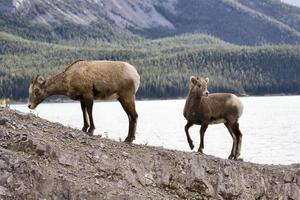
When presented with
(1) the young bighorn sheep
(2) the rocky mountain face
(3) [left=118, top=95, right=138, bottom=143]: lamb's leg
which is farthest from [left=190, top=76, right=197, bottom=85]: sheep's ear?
(3) [left=118, top=95, right=138, bottom=143]: lamb's leg

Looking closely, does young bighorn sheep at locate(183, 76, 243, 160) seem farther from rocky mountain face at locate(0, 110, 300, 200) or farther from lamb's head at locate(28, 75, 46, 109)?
lamb's head at locate(28, 75, 46, 109)

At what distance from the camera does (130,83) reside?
15.5 meters

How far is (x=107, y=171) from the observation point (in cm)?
1393

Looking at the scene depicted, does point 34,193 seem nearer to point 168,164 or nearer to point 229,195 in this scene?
point 168,164

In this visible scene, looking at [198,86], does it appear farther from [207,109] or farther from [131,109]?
[131,109]

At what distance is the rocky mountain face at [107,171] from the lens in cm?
1270

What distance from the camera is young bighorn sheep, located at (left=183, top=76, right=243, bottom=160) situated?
1819cm

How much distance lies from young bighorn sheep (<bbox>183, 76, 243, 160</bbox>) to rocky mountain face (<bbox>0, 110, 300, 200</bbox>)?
6.20ft

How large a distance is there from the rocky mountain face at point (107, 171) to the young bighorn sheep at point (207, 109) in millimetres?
1889

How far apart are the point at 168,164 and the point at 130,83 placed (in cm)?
196

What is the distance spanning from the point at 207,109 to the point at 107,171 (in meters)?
5.02

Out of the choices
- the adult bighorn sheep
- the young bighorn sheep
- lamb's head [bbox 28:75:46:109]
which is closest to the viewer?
the adult bighorn sheep

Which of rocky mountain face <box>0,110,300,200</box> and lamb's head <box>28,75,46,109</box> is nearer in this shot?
rocky mountain face <box>0,110,300,200</box>

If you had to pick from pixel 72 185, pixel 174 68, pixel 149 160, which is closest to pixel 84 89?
pixel 149 160
